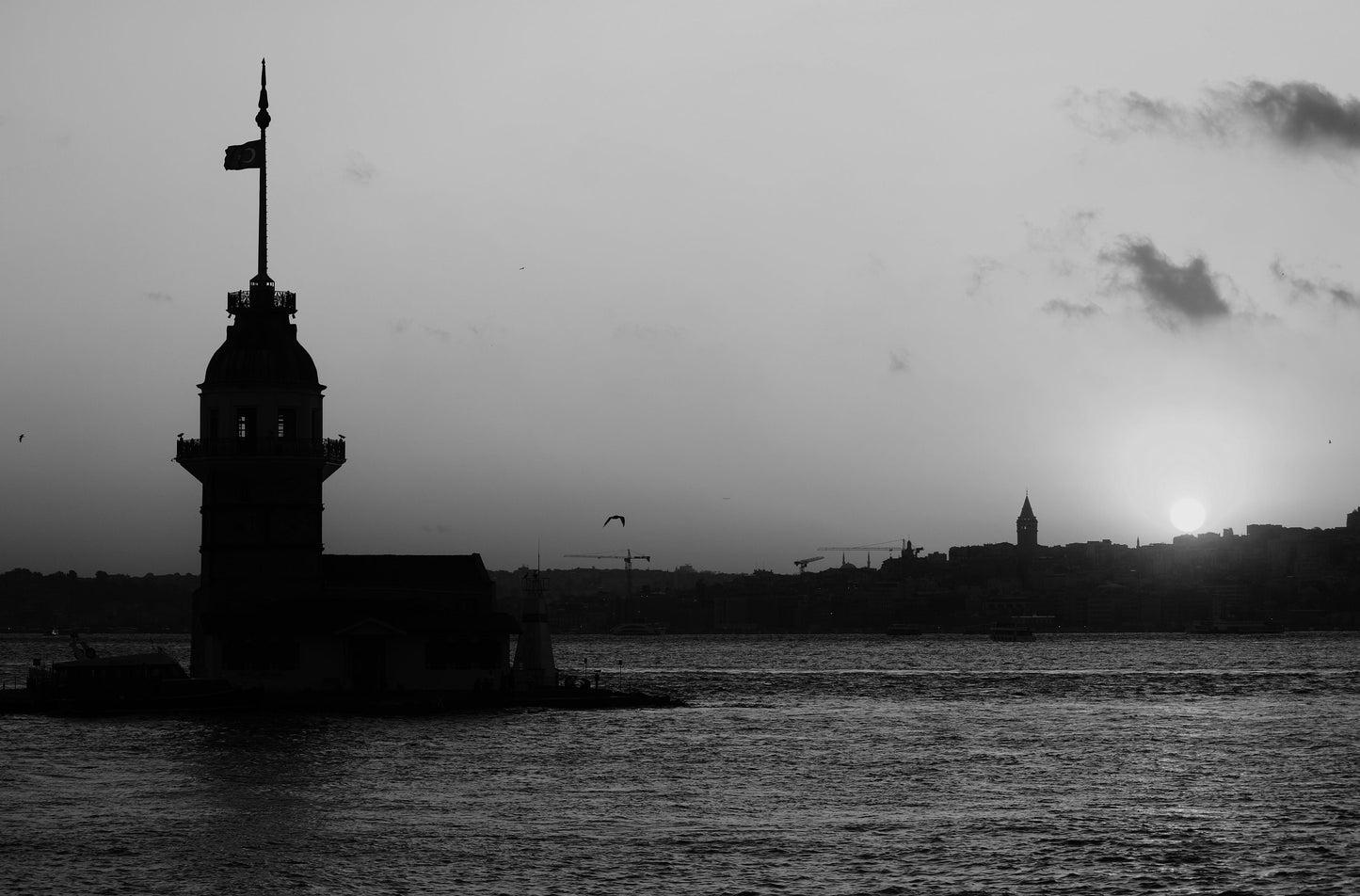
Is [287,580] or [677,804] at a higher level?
[287,580]

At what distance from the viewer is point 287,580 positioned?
84188 mm

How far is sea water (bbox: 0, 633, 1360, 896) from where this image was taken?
42656 millimetres

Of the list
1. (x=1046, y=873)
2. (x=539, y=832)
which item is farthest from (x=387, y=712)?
(x=1046, y=873)

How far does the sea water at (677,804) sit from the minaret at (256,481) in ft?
21.4

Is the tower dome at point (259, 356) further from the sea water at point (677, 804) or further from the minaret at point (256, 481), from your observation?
the sea water at point (677, 804)

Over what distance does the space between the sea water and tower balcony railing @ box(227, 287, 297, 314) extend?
18397 mm

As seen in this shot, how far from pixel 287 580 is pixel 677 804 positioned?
34153 mm

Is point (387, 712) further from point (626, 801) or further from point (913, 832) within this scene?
point (913, 832)

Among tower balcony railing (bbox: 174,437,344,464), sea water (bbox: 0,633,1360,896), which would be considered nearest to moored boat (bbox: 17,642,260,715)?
sea water (bbox: 0,633,1360,896)

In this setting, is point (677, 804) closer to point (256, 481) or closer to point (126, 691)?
point (256, 481)

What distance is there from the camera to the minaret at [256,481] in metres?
83.9

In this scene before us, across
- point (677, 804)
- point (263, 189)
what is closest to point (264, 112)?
point (263, 189)

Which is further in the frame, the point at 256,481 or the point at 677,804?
the point at 256,481

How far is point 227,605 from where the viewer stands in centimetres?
8388
